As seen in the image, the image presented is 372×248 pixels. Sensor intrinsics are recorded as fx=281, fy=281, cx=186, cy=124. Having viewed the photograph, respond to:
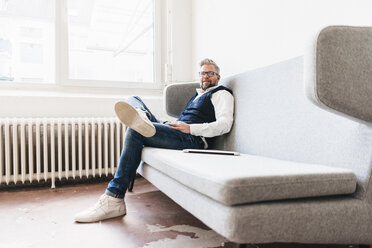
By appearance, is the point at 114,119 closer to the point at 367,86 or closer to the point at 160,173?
the point at 160,173

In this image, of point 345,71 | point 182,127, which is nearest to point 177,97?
point 182,127

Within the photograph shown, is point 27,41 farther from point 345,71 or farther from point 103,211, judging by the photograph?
point 345,71

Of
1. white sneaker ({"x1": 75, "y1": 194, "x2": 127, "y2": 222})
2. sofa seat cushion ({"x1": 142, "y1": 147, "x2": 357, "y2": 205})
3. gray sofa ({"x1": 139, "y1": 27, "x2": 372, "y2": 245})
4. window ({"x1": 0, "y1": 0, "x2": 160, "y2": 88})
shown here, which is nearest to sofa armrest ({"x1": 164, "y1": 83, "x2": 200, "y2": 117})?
window ({"x1": 0, "y1": 0, "x2": 160, "y2": 88})

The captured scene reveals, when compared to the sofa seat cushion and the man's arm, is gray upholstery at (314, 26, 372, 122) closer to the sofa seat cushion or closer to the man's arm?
the sofa seat cushion

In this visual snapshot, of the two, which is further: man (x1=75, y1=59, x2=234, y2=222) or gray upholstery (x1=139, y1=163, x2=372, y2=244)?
man (x1=75, y1=59, x2=234, y2=222)

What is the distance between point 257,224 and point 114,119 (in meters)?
1.79

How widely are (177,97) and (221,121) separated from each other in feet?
2.02

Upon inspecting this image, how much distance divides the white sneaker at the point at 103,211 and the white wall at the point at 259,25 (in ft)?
3.99

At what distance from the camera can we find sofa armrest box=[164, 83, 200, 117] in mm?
2186

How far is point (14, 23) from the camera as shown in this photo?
2.47 meters

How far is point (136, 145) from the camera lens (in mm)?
1598

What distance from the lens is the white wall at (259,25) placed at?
147 cm

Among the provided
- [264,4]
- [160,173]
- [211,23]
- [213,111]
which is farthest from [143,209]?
[211,23]

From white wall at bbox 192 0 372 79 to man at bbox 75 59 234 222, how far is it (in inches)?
16.0
